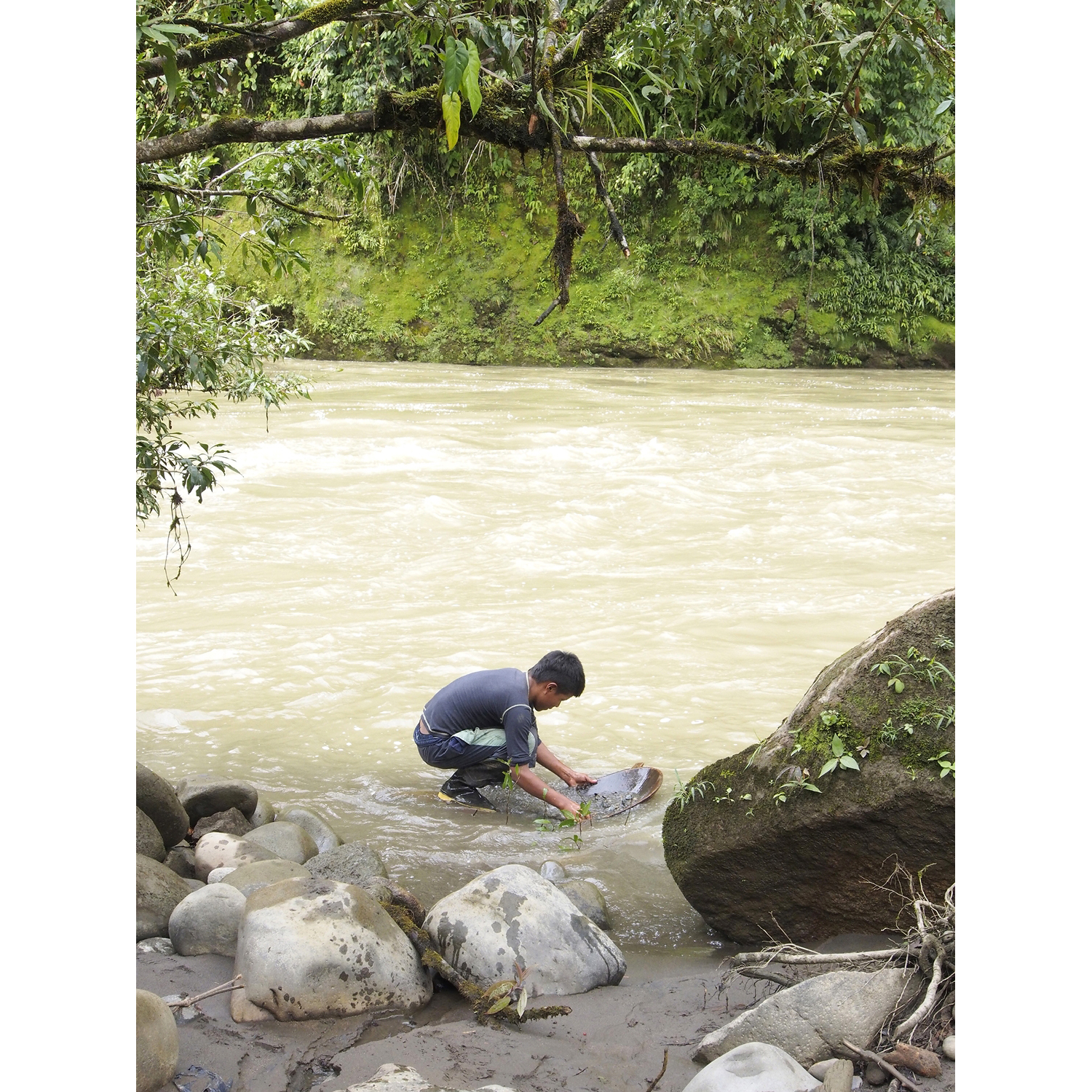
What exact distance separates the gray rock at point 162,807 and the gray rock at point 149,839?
6cm

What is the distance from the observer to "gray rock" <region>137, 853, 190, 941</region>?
303cm

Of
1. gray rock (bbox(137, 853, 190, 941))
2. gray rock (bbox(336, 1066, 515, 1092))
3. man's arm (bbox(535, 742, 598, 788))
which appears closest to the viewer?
gray rock (bbox(336, 1066, 515, 1092))

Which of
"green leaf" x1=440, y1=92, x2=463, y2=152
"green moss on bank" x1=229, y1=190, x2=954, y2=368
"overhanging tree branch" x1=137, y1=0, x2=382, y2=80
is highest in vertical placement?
"green moss on bank" x1=229, y1=190, x2=954, y2=368

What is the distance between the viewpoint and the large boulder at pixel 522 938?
2803 millimetres

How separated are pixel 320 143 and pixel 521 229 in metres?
17.8

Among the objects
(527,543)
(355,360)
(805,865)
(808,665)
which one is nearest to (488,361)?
(355,360)

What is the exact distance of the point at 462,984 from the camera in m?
2.77

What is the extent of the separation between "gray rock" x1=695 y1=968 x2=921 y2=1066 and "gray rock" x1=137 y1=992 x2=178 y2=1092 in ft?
3.83

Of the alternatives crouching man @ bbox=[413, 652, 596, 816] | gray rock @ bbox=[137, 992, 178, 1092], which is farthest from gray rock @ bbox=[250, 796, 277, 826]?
gray rock @ bbox=[137, 992, 178, 1092]

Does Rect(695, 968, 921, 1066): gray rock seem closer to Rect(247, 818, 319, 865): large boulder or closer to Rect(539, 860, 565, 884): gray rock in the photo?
Rect(539, 860, 565, 884): gray rock

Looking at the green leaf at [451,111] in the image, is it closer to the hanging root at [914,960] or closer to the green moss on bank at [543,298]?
the hanging root at [914,960]

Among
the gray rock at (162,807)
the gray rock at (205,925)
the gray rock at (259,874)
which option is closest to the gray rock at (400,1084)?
the gray rock at (205,925)

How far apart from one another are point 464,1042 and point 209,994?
599 millimetres

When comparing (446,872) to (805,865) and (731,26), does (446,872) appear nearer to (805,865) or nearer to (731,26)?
(805,865)
